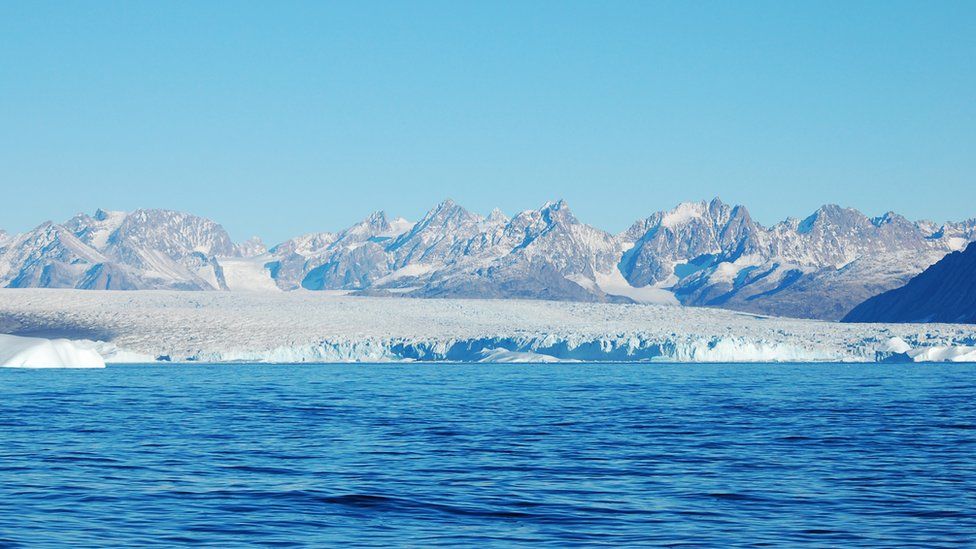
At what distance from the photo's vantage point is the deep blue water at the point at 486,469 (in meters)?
16.2

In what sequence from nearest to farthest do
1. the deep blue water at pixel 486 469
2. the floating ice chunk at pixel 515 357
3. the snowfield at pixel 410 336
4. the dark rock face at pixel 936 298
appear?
the deep blue water at pixel 486 469 < the snowfield at pixel 410 336 < the floating ice chunk at pixel 515 357 < the dark rock face at pixel 936 298

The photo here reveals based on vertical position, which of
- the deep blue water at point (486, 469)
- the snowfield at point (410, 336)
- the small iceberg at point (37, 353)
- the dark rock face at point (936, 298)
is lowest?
the deep blue water at point (486, 469)

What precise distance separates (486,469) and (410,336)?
61796 millimetres

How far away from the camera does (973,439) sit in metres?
27.6

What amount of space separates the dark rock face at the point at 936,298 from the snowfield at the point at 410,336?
77226 millimetres

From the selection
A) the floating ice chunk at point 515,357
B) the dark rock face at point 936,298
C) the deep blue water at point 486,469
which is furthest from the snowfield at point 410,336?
the dark rock face at point 936,298

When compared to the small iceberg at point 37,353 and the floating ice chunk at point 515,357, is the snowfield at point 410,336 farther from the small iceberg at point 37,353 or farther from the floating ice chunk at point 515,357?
the small iceberg at point 37,353

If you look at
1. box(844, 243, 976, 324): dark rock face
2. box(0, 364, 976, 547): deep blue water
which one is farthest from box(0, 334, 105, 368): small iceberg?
box(844, 243, 976, 324): dark rock face

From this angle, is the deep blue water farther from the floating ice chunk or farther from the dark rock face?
the dark rock face

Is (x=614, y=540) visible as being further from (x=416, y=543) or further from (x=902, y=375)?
(x=902, y=375)

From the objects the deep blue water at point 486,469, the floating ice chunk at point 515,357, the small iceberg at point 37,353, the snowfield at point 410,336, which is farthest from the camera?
the floating ice chunk at point 515,357

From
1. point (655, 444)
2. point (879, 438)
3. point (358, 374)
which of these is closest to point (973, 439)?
point (879, 438)

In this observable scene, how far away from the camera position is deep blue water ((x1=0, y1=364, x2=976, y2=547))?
1617 centimetres

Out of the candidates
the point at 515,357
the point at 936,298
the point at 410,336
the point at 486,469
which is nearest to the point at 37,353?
the point at 410,336
